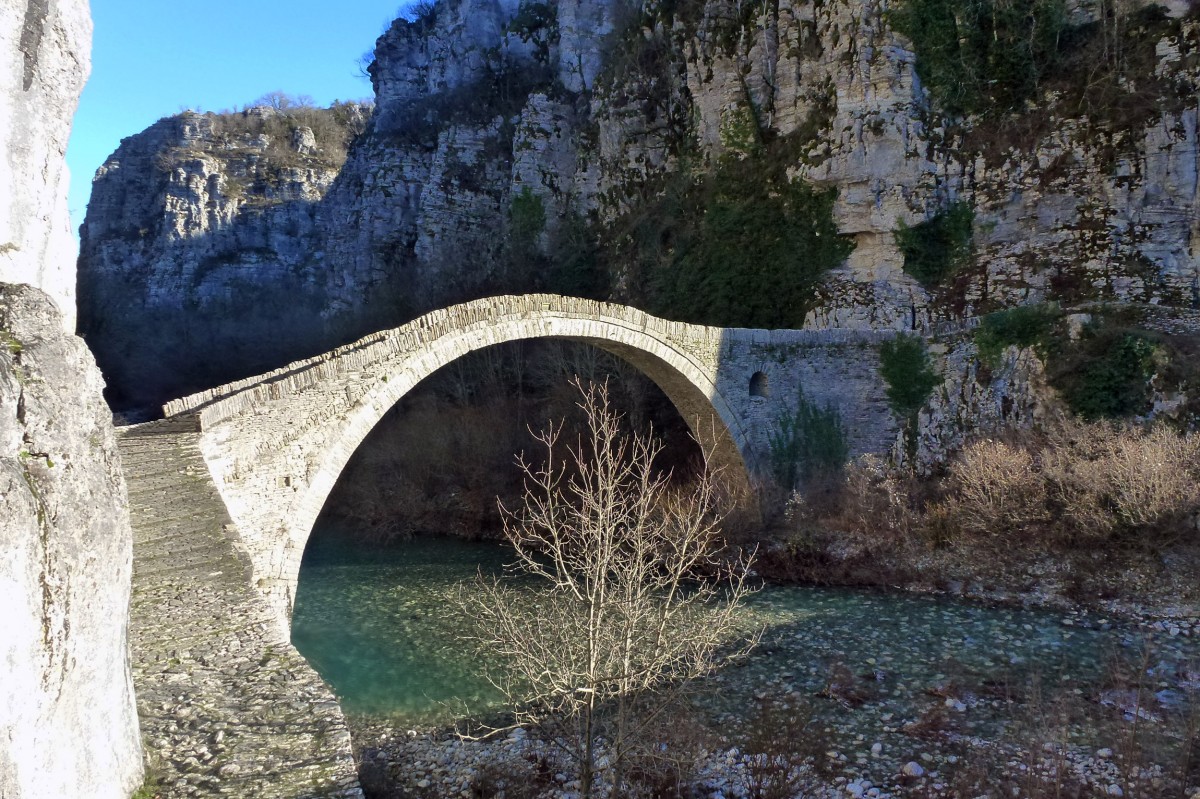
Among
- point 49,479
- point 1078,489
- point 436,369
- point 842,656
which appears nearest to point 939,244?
point 1078,489

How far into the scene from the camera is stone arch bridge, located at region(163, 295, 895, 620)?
757cm

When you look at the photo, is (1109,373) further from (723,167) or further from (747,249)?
(723,167)

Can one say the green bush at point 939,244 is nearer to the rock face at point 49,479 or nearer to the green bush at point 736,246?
the green bush at point 736,246

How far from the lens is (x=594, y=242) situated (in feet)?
74.4

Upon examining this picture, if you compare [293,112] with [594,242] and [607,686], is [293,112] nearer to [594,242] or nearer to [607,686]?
[594,242]

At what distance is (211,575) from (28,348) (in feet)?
10.9

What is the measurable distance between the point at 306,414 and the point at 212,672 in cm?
410

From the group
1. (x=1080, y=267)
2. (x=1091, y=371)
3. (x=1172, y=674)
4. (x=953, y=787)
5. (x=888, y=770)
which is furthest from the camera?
(x=1080, y=267)

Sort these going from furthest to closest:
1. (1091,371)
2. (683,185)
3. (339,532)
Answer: (683,185) → (339,532) → (1091,371)

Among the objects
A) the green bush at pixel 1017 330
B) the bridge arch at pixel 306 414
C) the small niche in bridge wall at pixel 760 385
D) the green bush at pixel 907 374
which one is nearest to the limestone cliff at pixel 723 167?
the green bush at pixel 907 374

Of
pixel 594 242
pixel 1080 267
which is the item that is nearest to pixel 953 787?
pixel 1080 267

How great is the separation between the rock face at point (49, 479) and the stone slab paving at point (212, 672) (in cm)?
70

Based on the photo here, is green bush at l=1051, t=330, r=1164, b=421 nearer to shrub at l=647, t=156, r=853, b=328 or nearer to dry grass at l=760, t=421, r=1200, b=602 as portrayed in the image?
dry grass at l=760, t=421, r=1200, b=602

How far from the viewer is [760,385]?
561 inches
